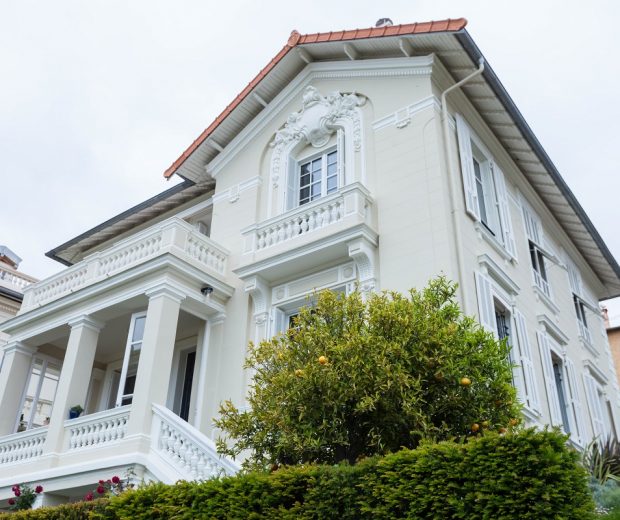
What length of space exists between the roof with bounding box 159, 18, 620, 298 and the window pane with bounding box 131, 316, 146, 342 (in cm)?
453

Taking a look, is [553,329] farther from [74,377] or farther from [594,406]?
→ [74,377]

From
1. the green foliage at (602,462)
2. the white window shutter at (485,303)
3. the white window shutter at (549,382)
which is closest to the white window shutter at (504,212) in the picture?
the white window shutter at (549,382)

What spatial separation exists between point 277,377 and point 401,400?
1605 mm

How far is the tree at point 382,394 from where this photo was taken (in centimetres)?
747

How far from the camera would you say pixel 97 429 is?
38.6ft

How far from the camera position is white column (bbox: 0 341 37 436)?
47.9 feet

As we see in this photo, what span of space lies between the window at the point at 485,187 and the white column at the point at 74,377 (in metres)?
8.26

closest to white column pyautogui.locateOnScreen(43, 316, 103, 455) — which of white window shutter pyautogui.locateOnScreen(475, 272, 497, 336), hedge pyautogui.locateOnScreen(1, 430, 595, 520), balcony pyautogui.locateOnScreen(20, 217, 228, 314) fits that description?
balcony pyautogui.locateOnScreen(20, 217, 228, 314)

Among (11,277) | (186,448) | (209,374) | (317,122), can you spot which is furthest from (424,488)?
(11,277)

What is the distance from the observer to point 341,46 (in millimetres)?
14438

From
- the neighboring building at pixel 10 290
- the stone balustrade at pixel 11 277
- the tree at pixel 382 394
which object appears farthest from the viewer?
the stone balustrade at pixel 11 277

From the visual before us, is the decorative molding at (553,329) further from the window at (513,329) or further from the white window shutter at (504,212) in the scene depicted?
the white window shutter at (504,212)

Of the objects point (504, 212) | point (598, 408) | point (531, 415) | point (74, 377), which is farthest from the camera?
point (598, 408)

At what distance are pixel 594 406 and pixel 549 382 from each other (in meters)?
3.73
